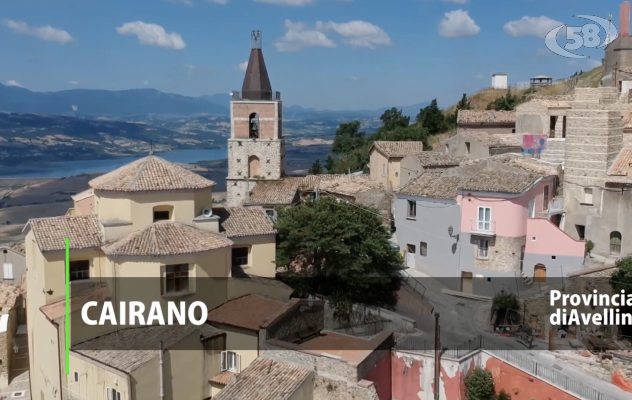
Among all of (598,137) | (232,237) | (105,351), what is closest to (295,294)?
(232,237)

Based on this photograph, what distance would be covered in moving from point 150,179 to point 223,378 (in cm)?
788

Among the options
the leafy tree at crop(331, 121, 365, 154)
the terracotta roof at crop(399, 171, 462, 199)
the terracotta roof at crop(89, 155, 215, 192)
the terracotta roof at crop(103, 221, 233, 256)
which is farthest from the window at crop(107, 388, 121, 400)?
the leafy tree at crop(331, 121, 365, 154)

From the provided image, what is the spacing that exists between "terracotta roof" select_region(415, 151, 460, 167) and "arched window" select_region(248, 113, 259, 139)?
37.2 ft

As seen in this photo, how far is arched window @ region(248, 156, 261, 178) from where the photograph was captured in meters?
42.6

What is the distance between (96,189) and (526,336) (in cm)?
1811

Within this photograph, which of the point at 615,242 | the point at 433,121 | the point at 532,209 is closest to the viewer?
the point at 615,242

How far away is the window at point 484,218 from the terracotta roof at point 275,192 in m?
12.8

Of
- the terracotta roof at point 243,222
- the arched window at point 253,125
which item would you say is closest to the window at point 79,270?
the terracotta roof at point 243,222

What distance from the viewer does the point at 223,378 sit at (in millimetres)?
21531

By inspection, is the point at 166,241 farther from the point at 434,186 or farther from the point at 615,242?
the point at 615,242

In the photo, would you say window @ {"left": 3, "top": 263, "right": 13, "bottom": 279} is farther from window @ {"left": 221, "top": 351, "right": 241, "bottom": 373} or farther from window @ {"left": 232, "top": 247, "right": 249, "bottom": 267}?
window @ {"left": 221, "top": 351, "right": 241, "bottom": 373}

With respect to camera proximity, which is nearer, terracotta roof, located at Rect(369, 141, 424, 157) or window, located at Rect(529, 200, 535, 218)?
window, located at Rect(529, 200, 535, 218)

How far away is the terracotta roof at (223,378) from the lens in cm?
2123

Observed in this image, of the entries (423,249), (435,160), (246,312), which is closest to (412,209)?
(423,249)
